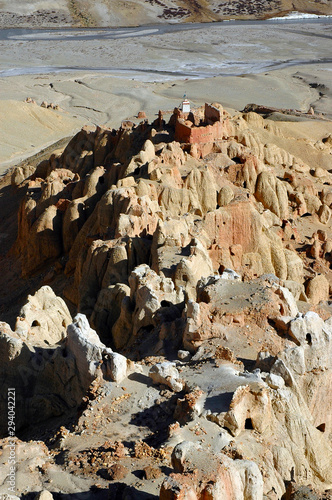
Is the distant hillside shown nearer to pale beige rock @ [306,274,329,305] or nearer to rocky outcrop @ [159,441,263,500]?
pale beige rock @ [306,274,329,305]

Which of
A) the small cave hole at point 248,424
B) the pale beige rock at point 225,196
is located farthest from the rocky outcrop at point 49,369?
the pale beige rock at point 225,196

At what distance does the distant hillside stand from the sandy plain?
262 inches

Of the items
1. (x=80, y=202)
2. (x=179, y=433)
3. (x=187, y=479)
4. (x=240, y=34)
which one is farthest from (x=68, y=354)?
(x=240, y=34)

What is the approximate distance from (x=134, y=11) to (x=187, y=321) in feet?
546

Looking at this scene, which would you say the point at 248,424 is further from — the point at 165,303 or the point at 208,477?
the point at 165,303

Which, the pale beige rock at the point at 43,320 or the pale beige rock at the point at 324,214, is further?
the pale beige rock at the point at 324,214

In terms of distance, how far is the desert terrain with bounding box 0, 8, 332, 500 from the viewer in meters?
13.1

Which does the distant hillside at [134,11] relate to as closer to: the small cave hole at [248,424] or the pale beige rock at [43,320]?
the pale beige rock at [43,320]

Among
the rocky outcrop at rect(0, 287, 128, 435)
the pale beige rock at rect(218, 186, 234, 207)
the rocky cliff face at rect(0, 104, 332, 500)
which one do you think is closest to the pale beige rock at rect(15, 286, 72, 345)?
the rocky cliff face at rect(0, 104, 332, 500)

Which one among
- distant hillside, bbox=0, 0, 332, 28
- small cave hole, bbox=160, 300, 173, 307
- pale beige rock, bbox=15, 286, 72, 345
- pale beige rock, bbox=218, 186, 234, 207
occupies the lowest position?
distant hillside, bbox=0, 0, 332, 28

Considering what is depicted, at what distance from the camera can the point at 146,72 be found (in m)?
115

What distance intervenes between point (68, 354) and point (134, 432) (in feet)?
13.6

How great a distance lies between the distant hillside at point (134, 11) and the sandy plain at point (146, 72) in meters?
6.66

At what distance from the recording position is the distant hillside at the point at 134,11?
538 feet
